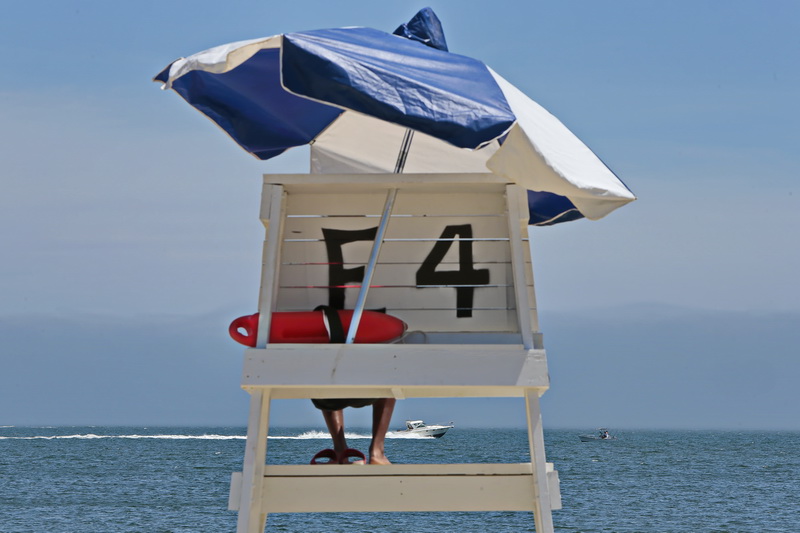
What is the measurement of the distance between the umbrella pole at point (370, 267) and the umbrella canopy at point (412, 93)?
1.37 ft

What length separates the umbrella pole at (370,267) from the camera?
5.29m

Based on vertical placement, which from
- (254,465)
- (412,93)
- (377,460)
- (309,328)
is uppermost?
(412,93)

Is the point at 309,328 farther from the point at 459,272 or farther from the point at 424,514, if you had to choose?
the point at 424,514

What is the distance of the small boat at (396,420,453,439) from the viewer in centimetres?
12194

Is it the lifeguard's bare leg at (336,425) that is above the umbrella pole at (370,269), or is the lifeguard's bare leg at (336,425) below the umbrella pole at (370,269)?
below

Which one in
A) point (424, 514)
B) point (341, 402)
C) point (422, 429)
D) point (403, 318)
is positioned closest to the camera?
point (403, 318)

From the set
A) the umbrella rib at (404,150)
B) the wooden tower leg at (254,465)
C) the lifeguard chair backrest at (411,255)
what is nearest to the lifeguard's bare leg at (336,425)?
the wooden tower leg at (254,465)

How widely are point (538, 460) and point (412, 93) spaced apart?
192 centimetres

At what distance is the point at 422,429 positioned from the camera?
124438 mm

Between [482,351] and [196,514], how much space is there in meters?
43.4

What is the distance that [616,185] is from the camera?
5457 mm

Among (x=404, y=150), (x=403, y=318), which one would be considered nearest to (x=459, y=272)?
(x=403, y=318)

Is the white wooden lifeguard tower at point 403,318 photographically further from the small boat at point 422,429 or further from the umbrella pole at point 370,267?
the small boat at point 422,429

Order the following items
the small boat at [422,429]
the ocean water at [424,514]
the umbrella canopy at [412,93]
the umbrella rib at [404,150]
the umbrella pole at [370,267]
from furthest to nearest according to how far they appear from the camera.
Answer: the small boat at [422,429]
the ocean water at [424,514]
the umbrella rib at [404,150]
the umbrella pole at [370,267]
the umbrella canopy at [412,93]
